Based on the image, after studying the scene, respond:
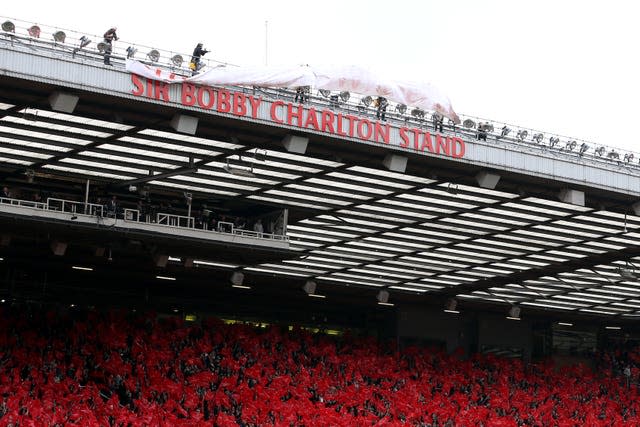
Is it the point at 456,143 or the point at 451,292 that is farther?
the point at 451,292

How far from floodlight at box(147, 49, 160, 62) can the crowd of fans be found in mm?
9498

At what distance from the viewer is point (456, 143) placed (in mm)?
30688

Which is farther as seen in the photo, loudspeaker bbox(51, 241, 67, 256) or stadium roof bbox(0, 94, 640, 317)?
loudspeaker bbox(51, 241, 67, 256)

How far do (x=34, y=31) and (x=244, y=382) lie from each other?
591 inches

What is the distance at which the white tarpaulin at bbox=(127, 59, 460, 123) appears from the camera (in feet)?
86.7

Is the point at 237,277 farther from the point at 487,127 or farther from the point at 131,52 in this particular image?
the point at 131,52

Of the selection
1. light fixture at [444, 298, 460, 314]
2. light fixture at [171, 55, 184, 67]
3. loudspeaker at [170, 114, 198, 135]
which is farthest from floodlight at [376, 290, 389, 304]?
loudspeaker at [170, 114, 198, 135]

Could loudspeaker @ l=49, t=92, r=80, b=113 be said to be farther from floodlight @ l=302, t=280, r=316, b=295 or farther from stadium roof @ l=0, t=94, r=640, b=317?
floodlight @ l=302, t=280, r=316, b=295

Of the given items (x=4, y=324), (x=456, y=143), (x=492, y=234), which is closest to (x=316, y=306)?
(x=492, y=234)

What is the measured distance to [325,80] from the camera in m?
29.2

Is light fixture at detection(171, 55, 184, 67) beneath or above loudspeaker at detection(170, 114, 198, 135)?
above

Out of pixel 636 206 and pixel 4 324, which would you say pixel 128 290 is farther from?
pixel 636 206

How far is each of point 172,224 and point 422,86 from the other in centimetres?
858

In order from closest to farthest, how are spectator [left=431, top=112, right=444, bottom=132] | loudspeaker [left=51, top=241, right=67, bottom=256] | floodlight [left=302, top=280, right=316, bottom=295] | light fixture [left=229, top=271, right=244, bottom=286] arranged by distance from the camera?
spectator [left=431, top=112, right=444, bottom=132], loudspeaker [left=51, top=241, right=67, bottom=256], light fixture [left=229, top=271, right=244, bottom=286], floodlight [left=302, top=280, right=316, bottom=295]
